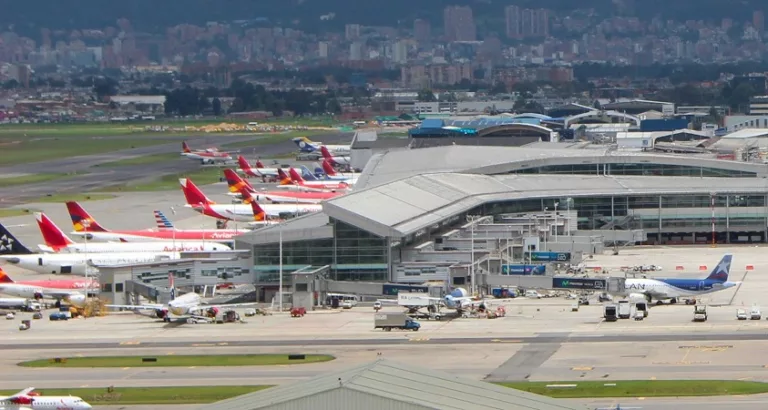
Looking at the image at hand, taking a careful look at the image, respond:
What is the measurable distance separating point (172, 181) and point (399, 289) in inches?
3193

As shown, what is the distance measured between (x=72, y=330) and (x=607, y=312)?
2025 centimetres

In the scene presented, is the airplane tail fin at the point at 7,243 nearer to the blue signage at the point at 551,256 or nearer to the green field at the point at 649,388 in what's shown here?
the blue signage at the point at 551,256

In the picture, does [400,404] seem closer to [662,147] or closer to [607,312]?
[607,312]

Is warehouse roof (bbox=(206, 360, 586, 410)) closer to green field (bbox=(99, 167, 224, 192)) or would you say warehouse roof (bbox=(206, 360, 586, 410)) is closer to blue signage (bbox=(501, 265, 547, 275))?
blue signage (bbox=(501, 265, 547, 275))

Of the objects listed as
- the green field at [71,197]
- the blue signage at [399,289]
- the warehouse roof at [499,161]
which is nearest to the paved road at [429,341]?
the blue signage at [399,289]

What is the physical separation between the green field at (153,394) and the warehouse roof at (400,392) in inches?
510

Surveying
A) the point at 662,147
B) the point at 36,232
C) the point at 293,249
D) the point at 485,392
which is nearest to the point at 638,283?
the point at 293,249

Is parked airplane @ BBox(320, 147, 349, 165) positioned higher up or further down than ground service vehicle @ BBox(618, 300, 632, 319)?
higher up

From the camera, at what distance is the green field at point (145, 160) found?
591 ft

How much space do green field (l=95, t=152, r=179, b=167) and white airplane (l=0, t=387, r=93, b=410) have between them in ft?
422

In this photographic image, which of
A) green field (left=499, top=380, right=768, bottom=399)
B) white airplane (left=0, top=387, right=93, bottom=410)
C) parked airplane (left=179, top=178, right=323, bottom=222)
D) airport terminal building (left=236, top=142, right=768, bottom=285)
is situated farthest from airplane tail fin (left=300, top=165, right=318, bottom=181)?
white airplane (left=0, top=387, right=93, bottom=410)

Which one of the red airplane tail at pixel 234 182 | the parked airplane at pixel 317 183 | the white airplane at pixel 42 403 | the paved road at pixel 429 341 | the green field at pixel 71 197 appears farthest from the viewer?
the parked airplane at pixel 317 183

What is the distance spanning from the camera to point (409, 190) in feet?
313

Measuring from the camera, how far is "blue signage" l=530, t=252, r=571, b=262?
87250 mm
